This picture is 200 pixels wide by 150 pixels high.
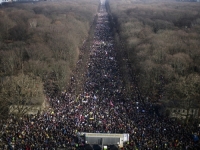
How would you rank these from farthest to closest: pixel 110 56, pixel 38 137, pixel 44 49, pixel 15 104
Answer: pixel 110 56 → pixel 44 49 → pixel 15 104 → pixel 38 137

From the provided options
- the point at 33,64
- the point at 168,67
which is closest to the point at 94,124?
the point at 33,64

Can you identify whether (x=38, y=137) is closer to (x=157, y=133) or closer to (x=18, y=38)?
(x=157, y=133)

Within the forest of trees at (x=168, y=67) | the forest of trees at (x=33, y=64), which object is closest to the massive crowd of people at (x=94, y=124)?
the forest of trees at (x=33, y=64)

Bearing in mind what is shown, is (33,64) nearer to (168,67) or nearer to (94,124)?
Answer: (94,124)

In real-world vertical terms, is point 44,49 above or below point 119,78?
above

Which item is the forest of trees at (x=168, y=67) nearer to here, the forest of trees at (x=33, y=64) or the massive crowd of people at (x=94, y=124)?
the massive crowd of people at (x=94, y=124)

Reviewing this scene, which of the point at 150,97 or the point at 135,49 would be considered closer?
the point at 150,97

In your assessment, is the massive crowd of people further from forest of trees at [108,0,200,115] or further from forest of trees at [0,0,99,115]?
Result: forest of trees at [108,0,200,115]

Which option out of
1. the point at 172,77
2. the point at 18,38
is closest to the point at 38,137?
the point at 172,77
